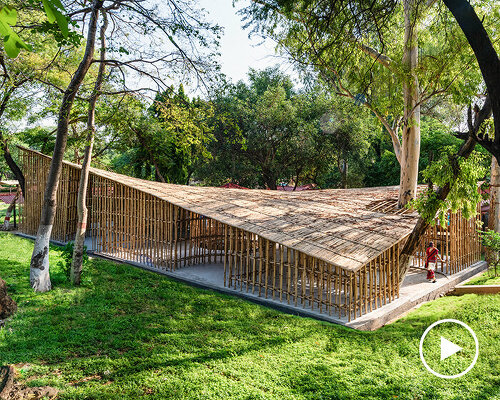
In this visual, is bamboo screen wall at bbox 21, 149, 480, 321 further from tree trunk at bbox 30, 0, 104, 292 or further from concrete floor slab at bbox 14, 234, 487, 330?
tree trunk at bbox 30, 0, 104, 292

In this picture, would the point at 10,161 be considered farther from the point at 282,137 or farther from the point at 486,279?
the point at 486,279

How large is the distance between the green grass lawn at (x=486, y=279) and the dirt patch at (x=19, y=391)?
10.5 metres

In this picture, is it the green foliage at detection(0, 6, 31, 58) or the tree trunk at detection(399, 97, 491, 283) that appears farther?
the tree trunk at detection(399, 97, 491, 283)

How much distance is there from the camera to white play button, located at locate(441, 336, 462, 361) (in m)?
5.44

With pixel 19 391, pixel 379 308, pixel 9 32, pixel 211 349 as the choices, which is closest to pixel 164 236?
pixel 211 349

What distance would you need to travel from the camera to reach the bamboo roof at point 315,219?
24.1ft

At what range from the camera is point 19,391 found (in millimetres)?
3869

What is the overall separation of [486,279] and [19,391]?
11625 millimetres

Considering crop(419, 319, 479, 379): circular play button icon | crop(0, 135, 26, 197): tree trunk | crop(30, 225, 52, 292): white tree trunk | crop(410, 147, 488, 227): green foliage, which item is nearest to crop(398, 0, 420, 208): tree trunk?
crop(410, 147, 488, 227): green foliage

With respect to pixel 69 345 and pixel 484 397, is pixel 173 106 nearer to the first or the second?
pixel 69 345

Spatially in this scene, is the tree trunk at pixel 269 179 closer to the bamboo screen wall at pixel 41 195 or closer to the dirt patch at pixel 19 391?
the bamboo screen wall at pixel 41 195

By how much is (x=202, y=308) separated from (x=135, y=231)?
4.58 meters

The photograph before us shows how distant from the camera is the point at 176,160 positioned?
57.3ft

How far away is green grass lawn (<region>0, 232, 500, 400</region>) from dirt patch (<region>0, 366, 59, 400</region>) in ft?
0.48
